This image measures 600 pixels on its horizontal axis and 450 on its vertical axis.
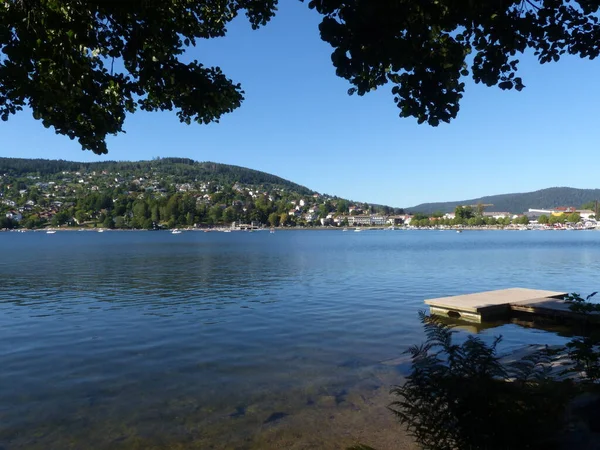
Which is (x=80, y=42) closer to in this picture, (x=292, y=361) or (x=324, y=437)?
(x=324, y=437)

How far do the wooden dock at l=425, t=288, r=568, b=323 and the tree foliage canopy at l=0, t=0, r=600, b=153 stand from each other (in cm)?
1254

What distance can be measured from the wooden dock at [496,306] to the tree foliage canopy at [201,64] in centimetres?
1254

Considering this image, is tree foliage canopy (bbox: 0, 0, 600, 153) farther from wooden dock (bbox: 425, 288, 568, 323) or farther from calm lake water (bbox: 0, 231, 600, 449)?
wooden dock (bbox: 425, 288, 568, 323)

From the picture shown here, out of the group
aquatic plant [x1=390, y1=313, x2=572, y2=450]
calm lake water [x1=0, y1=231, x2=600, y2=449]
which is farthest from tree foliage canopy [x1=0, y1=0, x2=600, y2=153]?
calm lake water [x1=0, y1=231, x2=600, y2=449]

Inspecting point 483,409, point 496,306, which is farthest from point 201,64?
point 496,306

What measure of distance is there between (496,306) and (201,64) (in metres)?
14.2

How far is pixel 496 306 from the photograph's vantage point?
17328 mm

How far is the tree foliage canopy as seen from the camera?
4777mm

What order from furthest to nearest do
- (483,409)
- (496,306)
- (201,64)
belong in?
1. (496,306)
2. (201,64)
3. (483,409)

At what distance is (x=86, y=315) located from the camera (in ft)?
61.2

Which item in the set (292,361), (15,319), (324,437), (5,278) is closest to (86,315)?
(15,319)

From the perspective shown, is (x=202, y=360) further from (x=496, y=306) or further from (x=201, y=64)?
(x=496, y=306)

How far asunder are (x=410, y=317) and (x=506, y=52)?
528 inches

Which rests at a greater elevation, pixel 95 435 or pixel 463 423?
pixel 463 423
